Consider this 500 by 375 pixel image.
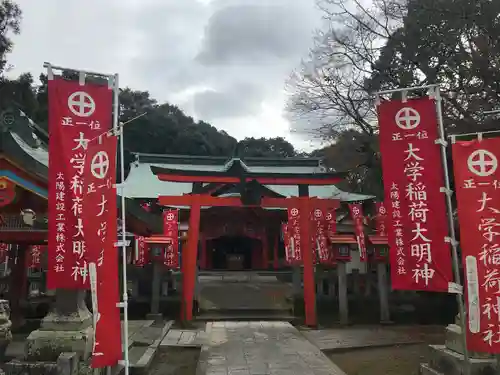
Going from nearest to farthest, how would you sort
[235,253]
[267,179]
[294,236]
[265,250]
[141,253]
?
[141,253] → [294,236] → [267,179] → [265,250] → [235,253]

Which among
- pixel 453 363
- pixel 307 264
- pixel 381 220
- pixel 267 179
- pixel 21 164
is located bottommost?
pixel 453 363

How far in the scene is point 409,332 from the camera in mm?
11320

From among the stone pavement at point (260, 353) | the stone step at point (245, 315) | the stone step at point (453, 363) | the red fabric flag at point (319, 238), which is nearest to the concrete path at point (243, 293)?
the stone step at point (245, 315)

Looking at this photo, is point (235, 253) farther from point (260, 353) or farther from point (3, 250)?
point (260, 353)

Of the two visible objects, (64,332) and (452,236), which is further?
(64,332)

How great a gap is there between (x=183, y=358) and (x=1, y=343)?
393cm

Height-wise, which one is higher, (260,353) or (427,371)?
(427,371)

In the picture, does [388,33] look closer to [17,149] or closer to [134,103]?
[17,149]

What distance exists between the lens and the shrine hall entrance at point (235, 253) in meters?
25.3

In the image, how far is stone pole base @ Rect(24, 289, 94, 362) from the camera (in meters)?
5.70

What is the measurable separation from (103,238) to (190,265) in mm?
7890

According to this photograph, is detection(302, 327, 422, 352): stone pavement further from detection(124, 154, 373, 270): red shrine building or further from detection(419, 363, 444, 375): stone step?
detection(124, 154, 373, 270): red shrine building

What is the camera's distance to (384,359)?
8531 millimetres

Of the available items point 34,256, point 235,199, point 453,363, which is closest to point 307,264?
point 235,199
